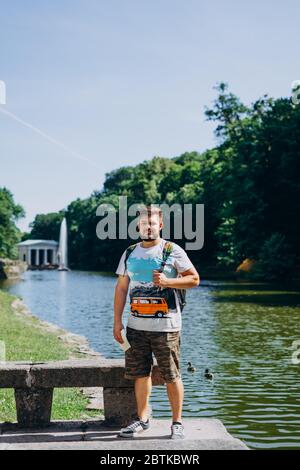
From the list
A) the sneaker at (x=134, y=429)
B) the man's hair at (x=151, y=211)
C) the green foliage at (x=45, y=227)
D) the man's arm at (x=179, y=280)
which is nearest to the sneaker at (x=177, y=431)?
the sneaker at (x=134, y=429)

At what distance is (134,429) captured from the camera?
6246mm

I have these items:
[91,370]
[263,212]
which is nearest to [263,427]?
[91,370]

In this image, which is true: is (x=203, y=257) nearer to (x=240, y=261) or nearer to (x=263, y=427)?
(x=240, y=261)

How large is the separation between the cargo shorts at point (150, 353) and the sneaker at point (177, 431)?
397mm

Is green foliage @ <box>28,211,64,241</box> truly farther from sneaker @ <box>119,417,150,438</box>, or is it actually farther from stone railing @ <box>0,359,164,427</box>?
sneaker @ <box>119,417,150,438</box>

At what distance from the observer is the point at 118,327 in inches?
248

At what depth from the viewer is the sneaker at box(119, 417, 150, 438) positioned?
621 cm

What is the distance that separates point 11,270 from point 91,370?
226 feet

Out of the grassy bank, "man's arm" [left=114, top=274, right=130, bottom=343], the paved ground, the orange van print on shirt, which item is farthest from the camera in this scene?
the grassy bank

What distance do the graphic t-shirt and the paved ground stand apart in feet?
3.17

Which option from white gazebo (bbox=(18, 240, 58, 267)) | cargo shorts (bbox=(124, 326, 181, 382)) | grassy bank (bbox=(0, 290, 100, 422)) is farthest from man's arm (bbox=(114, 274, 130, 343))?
white gazebo (bbox=(18, 240, 58, 267))

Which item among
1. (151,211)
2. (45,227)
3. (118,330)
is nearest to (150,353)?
(118,330)

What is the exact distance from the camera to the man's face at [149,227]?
623 cm

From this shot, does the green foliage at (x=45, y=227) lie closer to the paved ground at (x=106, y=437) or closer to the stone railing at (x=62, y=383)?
the stone railing at (x=62, y=383)
